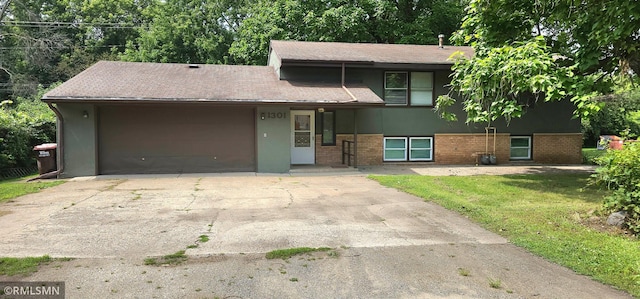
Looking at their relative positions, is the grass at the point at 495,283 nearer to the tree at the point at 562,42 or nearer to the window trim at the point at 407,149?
the tree at the point at 562,42

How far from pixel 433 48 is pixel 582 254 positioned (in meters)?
14.4

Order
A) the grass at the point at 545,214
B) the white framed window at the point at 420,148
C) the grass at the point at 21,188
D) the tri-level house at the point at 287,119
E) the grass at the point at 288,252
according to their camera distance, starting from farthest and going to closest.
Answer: the white framed window at the point at 420,148 < the tri-level house at the point at 287,119 < the grass at the point at 21,188 < the grass at the point at 288,252 < the grass at the point at 545,214

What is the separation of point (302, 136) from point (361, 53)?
414 cm

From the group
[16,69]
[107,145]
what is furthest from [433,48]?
[16,69]

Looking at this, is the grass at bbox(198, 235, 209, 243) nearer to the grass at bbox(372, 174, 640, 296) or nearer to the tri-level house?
the grass at bbox(372, 174, 640, 296)

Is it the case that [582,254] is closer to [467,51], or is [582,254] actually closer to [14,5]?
[467,51]

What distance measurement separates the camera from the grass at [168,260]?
14.8ft

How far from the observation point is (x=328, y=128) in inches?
593

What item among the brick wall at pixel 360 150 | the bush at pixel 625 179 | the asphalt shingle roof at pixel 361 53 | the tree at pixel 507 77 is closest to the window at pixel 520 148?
the asphalt shingle roof at pixel 361 53

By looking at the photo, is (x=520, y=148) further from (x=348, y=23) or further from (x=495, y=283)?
(x=495, y=283)

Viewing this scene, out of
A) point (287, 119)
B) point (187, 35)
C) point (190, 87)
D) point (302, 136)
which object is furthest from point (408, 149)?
point (187, 35)

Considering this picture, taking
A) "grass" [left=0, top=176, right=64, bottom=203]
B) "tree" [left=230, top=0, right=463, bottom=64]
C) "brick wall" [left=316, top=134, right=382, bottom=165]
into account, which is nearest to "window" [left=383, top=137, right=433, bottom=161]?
"brick wall" [left=316, top=134, right=382, bottom=165]

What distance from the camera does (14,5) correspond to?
96.7 feet

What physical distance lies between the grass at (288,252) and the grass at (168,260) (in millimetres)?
969
